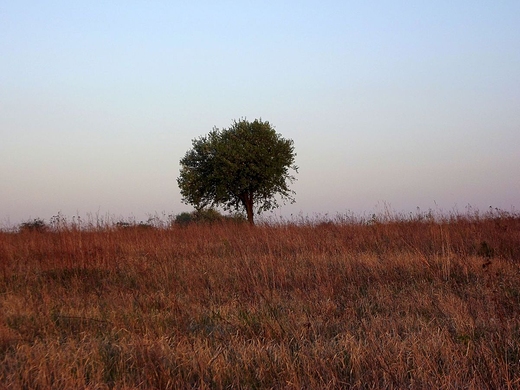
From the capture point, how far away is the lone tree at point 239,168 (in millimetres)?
33938

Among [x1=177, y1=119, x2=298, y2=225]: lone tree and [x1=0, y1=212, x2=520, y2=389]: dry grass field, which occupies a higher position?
[x1=177, y1=119, x2=298, y2=225]: lone tree

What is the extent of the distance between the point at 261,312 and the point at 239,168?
2765 cm

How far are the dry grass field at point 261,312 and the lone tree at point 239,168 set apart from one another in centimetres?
2130

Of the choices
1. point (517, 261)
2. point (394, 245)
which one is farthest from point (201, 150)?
point (517, 261)

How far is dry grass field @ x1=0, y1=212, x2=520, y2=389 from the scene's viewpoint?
4.33m

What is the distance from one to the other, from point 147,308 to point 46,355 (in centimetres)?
220

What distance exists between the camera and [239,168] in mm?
33719

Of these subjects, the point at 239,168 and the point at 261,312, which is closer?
the point at 261,312

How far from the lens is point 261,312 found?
6.29m

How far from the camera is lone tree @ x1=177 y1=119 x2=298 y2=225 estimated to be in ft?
111

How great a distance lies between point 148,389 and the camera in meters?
4.08

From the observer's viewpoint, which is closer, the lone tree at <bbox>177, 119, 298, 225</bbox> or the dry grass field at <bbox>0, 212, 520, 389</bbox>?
the dry grass field at <bbox>0, 212, 520, 389</bbox>

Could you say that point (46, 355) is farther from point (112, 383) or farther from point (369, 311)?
point (369, 311)

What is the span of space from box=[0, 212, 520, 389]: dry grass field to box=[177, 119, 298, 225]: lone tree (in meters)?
21.3
